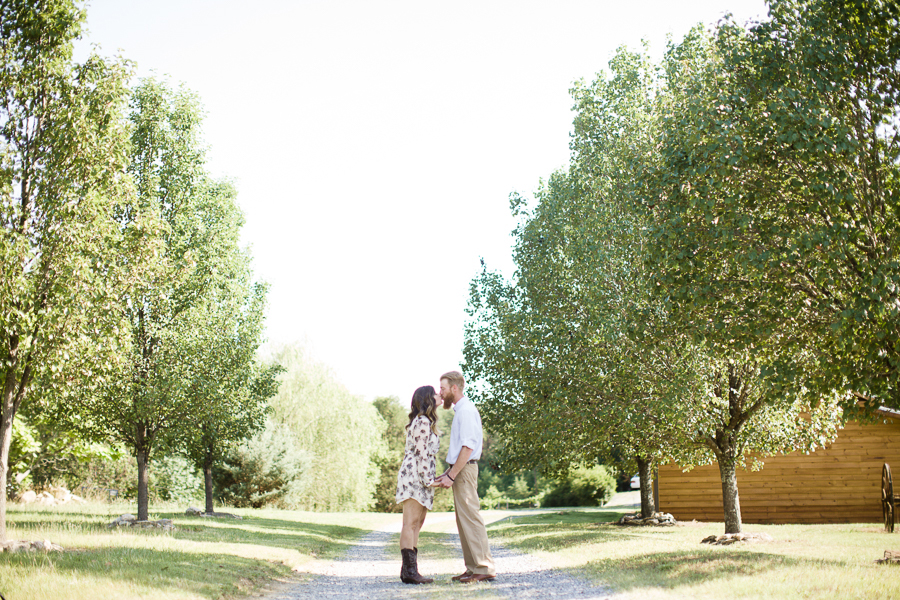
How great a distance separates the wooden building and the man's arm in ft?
56.5

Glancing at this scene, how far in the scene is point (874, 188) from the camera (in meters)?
8.16

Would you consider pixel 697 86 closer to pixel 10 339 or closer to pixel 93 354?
pixel 93 354

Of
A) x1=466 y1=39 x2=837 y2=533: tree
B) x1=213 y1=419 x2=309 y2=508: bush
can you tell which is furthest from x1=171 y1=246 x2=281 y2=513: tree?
x1=213 y1=419 x2=309 y2=508: bush

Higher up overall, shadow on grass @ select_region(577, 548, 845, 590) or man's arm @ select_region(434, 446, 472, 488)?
man's arm @ select_region(434, 446, 472, 488)

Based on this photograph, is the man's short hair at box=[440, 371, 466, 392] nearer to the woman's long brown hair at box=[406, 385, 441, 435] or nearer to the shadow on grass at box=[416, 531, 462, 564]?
the woman's long brown hair at box=[406, 385, 441, 435]

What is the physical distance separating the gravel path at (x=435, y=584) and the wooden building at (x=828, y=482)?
47.8ft

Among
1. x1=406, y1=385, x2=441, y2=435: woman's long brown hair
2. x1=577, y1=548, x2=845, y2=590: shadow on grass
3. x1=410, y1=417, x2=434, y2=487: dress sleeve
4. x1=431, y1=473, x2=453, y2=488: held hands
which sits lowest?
x1=577, y1=548, x2=845, y2=590: shadow on grass

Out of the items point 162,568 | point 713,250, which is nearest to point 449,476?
point 162,568

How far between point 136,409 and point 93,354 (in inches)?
186

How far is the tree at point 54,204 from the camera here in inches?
A: 393

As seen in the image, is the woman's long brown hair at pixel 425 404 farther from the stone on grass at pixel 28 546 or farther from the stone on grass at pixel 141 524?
the stone on grass at pixel 141 524

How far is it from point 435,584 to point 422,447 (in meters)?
1.54

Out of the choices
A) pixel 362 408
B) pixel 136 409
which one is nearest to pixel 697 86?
pixel 136 409

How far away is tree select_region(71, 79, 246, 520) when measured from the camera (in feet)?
48.7
